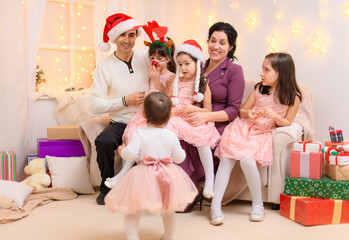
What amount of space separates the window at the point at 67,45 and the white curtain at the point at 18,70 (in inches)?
22.4

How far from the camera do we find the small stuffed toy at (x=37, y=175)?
10.2 feet

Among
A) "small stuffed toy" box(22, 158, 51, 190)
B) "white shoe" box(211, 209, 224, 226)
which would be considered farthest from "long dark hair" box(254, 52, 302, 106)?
"small stuffed toy" box(22, 158, 51, 190)

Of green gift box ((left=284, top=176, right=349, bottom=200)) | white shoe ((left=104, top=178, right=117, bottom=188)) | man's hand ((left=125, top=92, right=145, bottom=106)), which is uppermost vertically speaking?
man's hand ((left=125, top=92, right=145, bottom=106))

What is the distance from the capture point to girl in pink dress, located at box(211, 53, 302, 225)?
8.38 ft

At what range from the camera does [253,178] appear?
2559mm

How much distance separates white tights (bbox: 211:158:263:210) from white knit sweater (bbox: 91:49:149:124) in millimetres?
815

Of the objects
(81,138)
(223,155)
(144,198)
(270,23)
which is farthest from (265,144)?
(270,23)

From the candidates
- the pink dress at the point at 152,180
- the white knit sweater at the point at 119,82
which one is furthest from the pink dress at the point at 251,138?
the white knit sweater at the point at 119,82

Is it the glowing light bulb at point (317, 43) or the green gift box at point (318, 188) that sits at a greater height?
the glowing light bulb at point (317, 43)

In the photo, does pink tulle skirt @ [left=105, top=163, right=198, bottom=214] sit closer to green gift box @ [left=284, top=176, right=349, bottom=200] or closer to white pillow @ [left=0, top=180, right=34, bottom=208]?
green gift box @ [left=284, top=176, right=349, bottom=200]

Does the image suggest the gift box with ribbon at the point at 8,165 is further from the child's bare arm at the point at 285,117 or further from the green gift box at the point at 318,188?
the green gift box at the point at 318,188

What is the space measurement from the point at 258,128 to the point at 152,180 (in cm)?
108

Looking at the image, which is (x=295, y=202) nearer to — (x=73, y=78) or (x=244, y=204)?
(x=244, y=204)

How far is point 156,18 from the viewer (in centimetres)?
444
